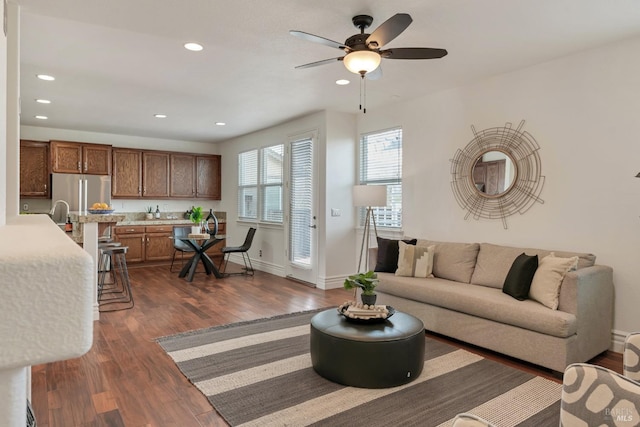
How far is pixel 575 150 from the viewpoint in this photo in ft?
11.9

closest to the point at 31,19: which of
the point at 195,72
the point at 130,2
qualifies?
the point at 130,2

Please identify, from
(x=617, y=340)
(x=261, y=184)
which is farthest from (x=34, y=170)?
(x=617, y=340)

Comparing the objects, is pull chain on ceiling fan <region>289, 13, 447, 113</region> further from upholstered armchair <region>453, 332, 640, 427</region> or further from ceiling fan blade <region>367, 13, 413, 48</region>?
upholstered armchair <region>453, 332, 640, 427</region>

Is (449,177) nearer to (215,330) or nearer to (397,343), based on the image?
(397,343)

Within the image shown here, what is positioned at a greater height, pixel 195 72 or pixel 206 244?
pixel 195 72

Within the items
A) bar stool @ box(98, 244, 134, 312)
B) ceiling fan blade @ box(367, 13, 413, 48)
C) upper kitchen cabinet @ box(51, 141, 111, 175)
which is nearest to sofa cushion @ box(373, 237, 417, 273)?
ceiling fan blade @ box(367, 13, 413, 48)

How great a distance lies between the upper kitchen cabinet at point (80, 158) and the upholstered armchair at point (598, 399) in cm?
778

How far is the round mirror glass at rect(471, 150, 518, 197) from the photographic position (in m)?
4.12

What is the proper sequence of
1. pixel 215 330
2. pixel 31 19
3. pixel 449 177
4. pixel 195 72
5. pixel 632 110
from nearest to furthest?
pixel 31 19, pixel 632 110, pixel 215 330, pixel 195 72, pixel 449 177

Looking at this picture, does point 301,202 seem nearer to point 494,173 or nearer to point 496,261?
point 494,173

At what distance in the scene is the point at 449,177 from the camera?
15.5 ft

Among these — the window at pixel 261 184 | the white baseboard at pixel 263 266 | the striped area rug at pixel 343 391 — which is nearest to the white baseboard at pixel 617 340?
the striped area rug at pixel 343 391

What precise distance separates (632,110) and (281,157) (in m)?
4.73

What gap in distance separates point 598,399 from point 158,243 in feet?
25.0
